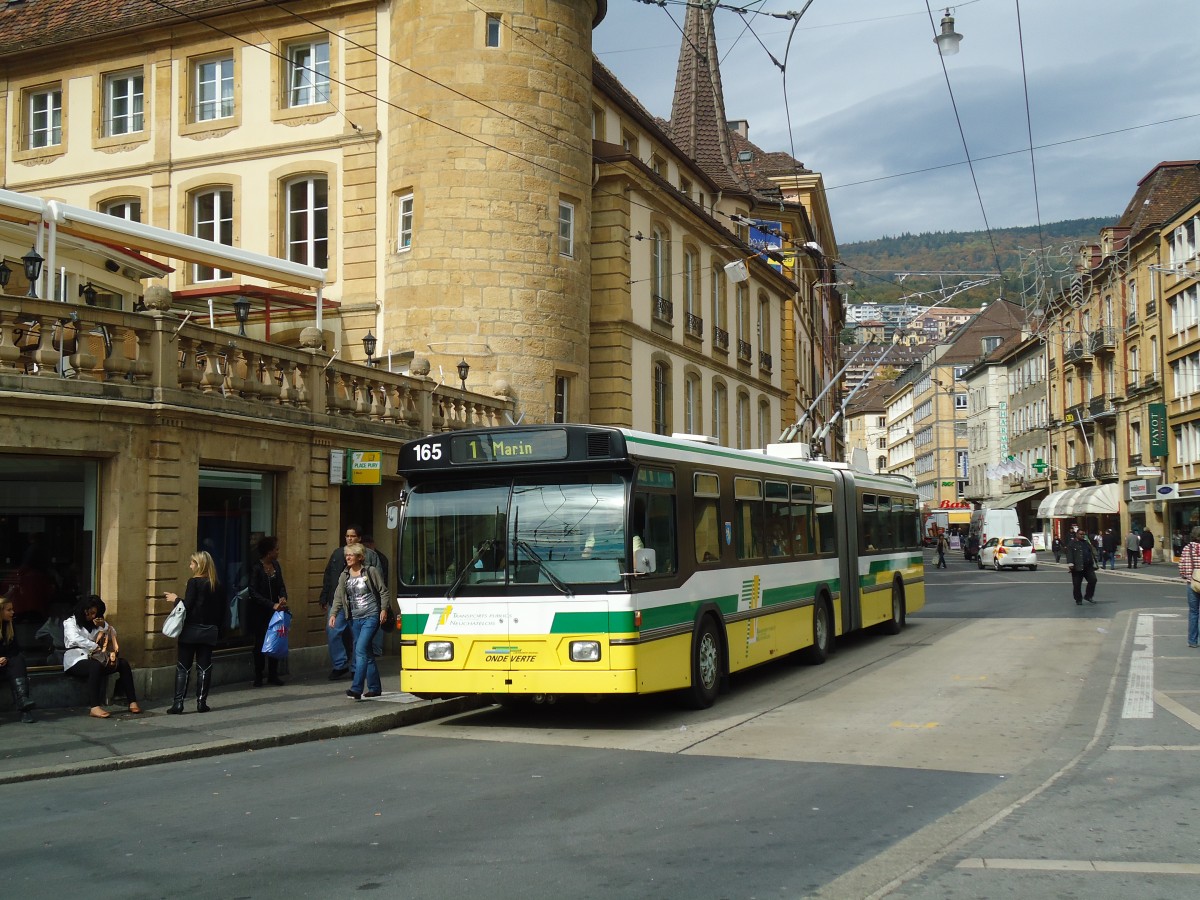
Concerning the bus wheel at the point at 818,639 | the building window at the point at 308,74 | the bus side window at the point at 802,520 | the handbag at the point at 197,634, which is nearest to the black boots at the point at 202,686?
the handbag at the point at 197,634

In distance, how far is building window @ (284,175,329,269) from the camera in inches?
1107

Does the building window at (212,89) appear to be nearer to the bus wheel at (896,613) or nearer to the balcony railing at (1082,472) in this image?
the bus wheel at (896,613)

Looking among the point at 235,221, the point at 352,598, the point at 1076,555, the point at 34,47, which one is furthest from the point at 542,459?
the point at 34,47

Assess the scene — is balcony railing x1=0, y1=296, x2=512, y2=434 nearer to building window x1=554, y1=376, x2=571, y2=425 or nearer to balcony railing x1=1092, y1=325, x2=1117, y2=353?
building window x1=554, y1=376, x2=571, y2=425

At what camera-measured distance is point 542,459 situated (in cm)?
1166

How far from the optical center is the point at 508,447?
466 inches

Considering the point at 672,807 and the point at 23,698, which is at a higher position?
the point at 23,698

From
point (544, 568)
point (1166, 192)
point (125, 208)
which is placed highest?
point (1166, 192)

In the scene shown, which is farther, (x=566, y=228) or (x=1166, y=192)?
(x=1166, y=192)

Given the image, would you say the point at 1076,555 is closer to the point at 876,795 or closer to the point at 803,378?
the point at 876,795

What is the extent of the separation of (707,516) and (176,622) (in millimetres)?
5516

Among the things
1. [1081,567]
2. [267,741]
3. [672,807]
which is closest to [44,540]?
[267,741]

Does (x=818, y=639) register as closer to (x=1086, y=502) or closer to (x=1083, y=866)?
(x=1083, y=866)

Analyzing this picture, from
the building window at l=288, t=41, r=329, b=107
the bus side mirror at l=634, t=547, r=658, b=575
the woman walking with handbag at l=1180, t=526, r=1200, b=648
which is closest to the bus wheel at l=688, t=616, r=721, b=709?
the bus side mirror at l=634, t=547, r=658, b=575
